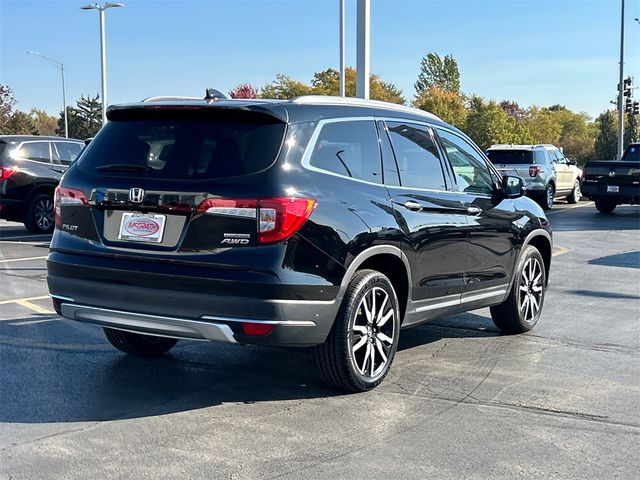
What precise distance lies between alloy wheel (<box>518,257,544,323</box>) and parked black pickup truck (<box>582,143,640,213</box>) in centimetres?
1353

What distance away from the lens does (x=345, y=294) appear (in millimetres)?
4695

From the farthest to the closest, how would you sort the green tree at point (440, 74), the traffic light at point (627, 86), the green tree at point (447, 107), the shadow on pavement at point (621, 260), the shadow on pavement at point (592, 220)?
the green tree at point (440, 74)
the green tree at point (447, 107)
the traffic light at point (627, 86)
the shadow on pavement at point (592, 220)
the shadow on pavement at point (621, 260)

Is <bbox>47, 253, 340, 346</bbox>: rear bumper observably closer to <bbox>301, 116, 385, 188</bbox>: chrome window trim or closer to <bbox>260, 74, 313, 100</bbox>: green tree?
<bbox>301, 116, 385, 188</bbox>: chrome window trim

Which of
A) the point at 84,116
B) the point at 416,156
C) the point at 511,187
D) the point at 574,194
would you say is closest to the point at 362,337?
the point at 416,156

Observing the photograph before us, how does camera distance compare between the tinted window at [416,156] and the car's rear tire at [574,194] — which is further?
the car's rear tire at [574,194]

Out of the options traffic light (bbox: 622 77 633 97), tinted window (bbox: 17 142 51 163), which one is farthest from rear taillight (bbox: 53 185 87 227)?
traffic light (bbox: 622 77 633 97)

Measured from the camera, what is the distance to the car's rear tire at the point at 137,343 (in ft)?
18.6

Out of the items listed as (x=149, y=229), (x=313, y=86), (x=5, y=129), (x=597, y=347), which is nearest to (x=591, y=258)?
(x=597, y=347)

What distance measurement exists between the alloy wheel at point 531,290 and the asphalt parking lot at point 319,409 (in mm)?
181

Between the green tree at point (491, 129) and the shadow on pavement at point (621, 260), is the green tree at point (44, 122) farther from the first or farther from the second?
the shadow on pavement at point (621, 260)

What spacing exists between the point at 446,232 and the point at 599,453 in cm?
206

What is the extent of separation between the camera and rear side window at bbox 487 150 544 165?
2178 cm

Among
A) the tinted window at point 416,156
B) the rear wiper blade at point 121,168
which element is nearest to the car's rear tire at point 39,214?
the rear wiper blade at point 121,168

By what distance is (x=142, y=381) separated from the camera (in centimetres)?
514
